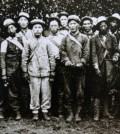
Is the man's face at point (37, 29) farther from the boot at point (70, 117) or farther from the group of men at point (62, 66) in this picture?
the boot at point (70, 117)

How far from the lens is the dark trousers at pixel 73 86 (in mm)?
7840

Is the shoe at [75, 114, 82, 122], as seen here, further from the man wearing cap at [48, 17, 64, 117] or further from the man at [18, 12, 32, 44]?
the man at [18, 12, 32, 44]

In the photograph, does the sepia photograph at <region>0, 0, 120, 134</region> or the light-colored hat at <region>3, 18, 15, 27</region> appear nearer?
the sepia photograph at <region>0, 0, 120, 134</region>

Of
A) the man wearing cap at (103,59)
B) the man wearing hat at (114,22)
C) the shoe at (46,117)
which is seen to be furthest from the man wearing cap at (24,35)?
the man wearing hat at (114,22)

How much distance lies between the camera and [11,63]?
7.99m

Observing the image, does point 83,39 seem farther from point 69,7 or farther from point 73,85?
point 69,7

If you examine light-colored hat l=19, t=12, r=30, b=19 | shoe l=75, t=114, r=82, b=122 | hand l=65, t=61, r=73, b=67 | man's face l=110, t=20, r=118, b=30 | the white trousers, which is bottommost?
shoe l=75, t=114, r=82, b=122

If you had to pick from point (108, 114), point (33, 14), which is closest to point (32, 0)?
point (33, 14)

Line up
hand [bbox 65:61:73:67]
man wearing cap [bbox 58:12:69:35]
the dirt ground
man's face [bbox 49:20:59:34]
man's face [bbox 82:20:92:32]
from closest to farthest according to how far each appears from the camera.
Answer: the dirt ground
hand [bbox 65:61:73:67]
man's face [bbox 82:20:92:32]
man's face [bbox 49:20:59:34]
man wearing cap [bbox 58:12:69:35]

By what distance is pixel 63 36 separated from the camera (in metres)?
8.34

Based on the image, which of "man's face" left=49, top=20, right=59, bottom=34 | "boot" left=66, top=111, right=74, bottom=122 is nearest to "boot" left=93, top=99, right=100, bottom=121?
"boot" left=66, top=111, right=74, bottom=122

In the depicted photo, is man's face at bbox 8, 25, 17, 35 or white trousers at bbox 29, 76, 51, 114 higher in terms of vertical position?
man's face at bbox 8, 25, 17, 35

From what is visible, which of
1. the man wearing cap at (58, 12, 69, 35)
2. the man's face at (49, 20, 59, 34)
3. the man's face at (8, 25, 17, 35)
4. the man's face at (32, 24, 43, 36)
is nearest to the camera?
the man's face at (32, 24, 43, 36)

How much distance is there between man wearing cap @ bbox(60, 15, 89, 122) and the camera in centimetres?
775
